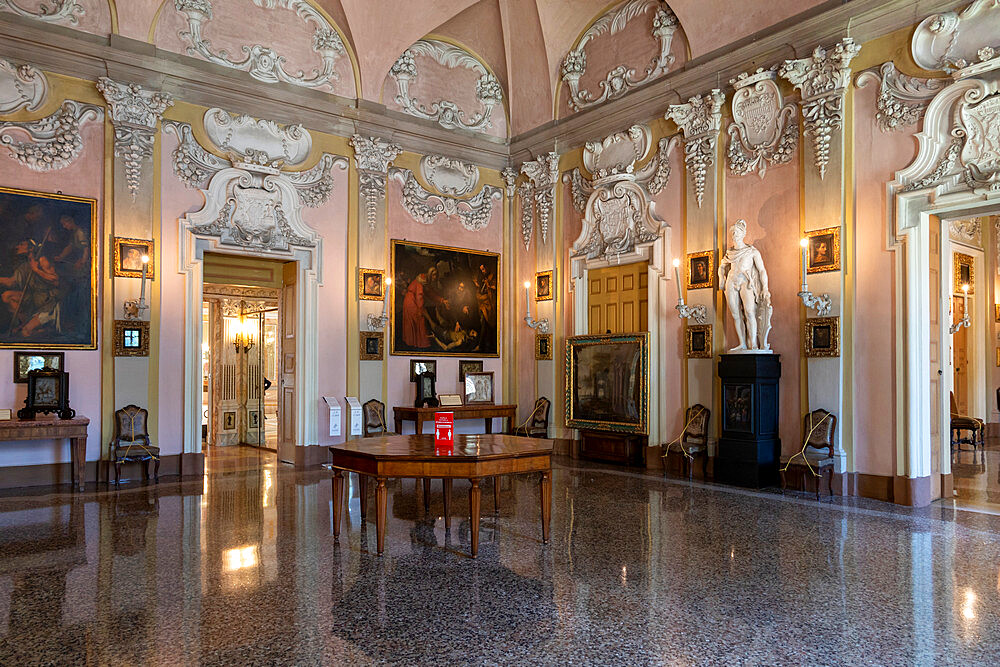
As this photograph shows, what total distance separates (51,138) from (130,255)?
1.79 m

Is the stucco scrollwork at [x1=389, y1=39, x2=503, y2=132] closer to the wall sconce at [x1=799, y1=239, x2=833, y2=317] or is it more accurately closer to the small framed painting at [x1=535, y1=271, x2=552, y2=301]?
the small framed painting at [x1=535, y1=271, x2=552, y2=301]

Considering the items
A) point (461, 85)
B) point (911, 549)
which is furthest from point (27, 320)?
point (911, 549)

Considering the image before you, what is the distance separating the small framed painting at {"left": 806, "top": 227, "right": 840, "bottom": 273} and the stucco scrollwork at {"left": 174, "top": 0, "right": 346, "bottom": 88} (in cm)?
803

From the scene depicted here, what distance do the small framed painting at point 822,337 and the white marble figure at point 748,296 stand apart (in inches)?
19.4

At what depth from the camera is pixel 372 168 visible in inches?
475

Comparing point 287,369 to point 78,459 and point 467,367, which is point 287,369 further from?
point 78,459

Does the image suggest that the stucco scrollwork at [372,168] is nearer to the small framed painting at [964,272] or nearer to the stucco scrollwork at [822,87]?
the stucco scrollwork at [822,87]

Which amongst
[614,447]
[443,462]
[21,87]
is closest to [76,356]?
[21,87]

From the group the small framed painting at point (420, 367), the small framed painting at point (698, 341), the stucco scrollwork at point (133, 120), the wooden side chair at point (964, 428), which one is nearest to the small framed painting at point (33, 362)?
the stucco scrollwork at point (133, 120)

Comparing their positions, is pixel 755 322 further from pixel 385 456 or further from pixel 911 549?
pixel 385 456

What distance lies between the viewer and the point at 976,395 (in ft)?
50.4

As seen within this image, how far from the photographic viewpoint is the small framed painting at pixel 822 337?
8758mm

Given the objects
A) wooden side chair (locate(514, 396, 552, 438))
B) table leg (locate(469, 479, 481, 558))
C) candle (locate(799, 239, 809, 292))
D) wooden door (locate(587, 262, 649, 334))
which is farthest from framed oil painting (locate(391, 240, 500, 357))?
table leg (locate(469, 479, 481, 558))

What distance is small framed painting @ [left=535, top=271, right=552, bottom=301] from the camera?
12914 mm
